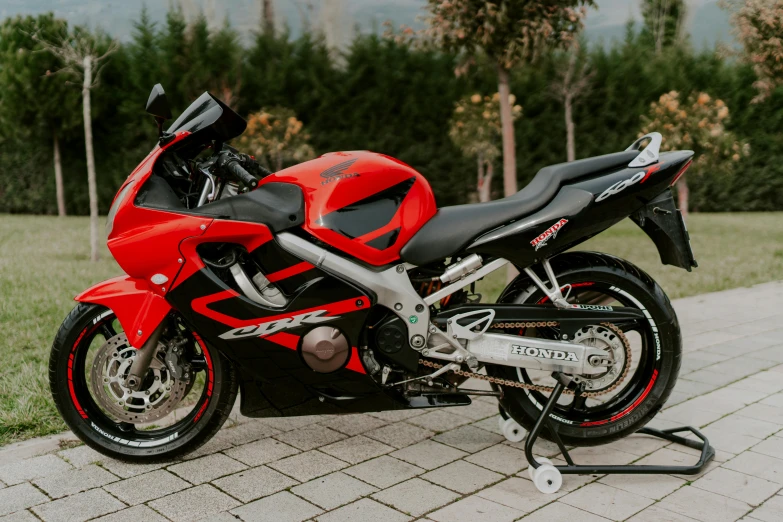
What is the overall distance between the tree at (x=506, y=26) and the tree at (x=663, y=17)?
76.1ft

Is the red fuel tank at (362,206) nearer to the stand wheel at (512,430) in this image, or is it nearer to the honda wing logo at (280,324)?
the honda wing logo at (280,324)

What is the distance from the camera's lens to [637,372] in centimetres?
315

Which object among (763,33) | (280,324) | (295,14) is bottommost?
(280,324)

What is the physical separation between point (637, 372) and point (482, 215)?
3.19 feet

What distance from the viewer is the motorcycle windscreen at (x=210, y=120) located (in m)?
2.88

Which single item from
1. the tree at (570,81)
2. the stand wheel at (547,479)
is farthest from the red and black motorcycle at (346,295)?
the tree at (570,81)

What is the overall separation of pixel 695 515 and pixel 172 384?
204 cm

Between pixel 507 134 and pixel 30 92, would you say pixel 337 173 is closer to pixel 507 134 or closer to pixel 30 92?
pixel 507 134

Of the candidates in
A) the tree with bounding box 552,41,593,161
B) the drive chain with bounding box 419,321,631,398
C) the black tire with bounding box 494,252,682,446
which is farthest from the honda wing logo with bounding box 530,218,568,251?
the tree with bounding box 552,41,593,161

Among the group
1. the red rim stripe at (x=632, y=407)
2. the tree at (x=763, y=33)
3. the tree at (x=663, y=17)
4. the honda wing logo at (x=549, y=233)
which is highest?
the tree at (x=663, y=17)

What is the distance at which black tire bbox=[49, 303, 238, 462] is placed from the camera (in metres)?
3.02

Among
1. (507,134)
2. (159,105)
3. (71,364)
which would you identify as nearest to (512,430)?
(71,364)

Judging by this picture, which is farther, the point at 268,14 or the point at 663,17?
the point at 663,17

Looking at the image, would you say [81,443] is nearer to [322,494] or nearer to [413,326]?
[322,494]
